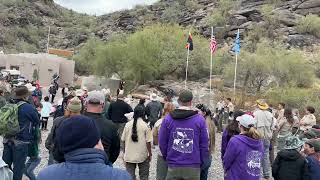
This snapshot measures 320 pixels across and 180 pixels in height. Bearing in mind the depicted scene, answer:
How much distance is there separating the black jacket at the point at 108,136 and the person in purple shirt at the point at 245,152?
1.42 m

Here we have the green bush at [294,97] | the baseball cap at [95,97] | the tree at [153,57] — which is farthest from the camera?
the tree at [153,57]

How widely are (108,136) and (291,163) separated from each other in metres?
2.19

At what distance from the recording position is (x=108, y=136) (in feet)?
16.6

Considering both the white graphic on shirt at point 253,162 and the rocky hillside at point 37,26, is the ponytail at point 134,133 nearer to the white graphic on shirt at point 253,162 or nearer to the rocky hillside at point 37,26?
the white graphic on shirt at point 253,162

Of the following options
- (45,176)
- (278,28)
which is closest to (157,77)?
(278,28)

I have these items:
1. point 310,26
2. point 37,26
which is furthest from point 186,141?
point 37,26

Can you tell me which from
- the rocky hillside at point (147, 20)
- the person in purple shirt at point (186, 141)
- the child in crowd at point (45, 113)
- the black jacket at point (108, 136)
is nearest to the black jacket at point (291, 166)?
the person in purple shirt at point (186, 141)

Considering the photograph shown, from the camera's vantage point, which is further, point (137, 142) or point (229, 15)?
point (229, 15)

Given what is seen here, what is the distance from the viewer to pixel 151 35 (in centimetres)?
4322

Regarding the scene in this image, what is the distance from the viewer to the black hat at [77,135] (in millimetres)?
2609

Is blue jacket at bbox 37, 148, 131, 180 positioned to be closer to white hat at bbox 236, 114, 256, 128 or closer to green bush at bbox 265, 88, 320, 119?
white hat at bbox 236, 114, 256, 128

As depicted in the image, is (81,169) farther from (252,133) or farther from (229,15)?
(229,15)

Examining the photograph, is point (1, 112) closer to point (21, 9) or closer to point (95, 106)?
point (95, 106)

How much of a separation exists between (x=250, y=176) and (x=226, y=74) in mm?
33663
